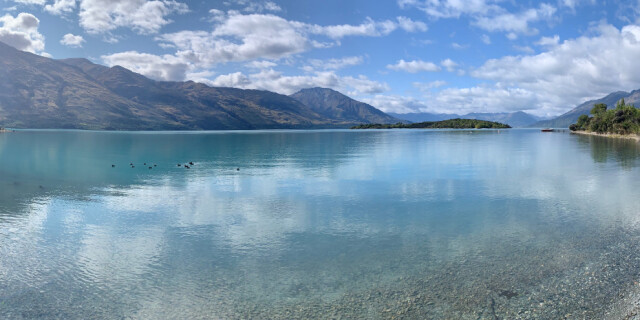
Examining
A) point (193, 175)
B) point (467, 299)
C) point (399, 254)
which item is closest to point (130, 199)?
point (193, 175)

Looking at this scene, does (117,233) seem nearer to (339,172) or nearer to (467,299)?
(467,299)

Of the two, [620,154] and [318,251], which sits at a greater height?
[620,154]

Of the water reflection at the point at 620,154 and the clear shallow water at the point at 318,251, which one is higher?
the water reflection at the point at 620,154

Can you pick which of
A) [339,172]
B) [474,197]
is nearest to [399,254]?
[474,197]

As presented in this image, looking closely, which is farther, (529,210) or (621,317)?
(529,210)

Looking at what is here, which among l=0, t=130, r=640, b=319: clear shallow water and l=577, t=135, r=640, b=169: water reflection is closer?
l=0, t=130, r=640, b=319: clear shallow water

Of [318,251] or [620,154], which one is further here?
[620,154]

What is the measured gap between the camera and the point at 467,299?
65.2 feet

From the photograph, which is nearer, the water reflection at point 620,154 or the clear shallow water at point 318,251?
the clear shallow water at point 318,251

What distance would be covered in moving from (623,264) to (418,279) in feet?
45.5

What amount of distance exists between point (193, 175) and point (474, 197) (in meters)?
48.4

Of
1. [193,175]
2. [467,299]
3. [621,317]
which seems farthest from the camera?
[193,175]

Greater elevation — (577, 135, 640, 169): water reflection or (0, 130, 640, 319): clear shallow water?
(577, 135, 640, 169): water reflection

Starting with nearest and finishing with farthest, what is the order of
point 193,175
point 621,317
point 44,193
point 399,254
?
1. point 621,317
2. point 399,254
3. point 44,193
4. point 193,175
